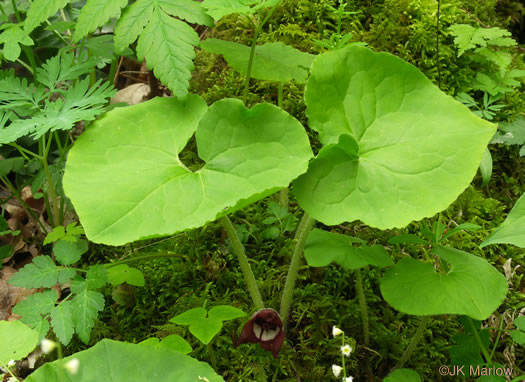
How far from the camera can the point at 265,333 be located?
5.59 ft

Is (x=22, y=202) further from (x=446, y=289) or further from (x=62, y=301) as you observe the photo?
(x=446, y=289)

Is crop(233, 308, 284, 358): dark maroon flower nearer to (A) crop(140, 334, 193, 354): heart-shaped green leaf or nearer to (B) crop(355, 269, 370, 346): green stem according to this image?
(A) crop(140, 334, 193, 354): heart-shaped green leaf

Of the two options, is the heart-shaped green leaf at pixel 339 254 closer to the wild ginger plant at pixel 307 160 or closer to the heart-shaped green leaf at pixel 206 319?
the wild ginger plant at pixel 307 160

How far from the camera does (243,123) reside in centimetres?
165

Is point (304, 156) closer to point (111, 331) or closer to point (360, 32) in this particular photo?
point (111, 331)

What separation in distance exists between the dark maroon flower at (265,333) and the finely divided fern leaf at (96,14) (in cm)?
110

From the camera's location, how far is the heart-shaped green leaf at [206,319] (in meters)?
1.53

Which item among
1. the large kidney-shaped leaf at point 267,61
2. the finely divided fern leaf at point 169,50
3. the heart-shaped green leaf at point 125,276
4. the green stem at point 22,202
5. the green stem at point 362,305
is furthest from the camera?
the green stem at point 22,202

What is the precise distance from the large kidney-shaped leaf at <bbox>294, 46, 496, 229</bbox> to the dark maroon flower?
0.44m

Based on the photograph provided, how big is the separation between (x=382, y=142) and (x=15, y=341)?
1.26m

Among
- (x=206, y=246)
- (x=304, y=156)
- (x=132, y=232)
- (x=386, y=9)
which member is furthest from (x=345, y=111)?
(x=386, y=9)

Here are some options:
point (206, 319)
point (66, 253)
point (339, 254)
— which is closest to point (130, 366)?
point (206, 319)

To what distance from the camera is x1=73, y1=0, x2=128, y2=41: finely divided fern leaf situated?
5.52ft

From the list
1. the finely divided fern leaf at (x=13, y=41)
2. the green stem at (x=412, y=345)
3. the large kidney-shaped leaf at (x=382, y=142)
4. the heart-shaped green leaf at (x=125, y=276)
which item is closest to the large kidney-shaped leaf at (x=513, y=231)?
the large kidney-shaped leaf at (x=382, y=142)
